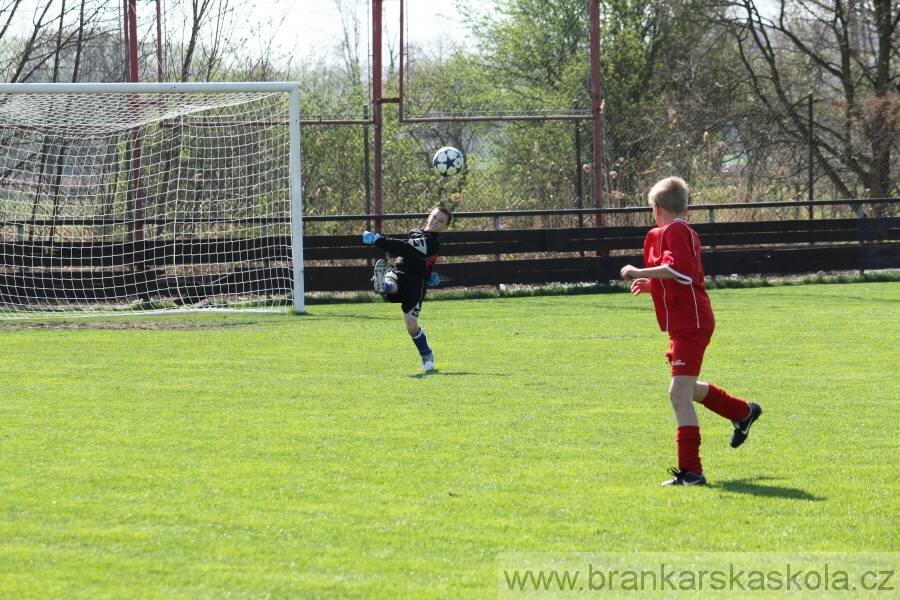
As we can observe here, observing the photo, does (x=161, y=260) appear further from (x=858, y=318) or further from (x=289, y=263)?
(x=858, y=318)

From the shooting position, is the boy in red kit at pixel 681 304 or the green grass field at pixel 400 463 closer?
the green grass field at pixel 400 463

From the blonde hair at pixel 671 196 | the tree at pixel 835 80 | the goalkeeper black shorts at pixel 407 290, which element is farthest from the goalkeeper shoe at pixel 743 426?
the tree at pixel 835 80

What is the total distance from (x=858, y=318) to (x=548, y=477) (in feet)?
28.8

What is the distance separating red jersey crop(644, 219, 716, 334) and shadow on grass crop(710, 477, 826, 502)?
77 centimetres

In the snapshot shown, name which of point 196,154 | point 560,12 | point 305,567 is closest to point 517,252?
point 196,154

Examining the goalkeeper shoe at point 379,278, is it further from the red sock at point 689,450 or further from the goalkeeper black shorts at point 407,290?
the red sock at point 689,450

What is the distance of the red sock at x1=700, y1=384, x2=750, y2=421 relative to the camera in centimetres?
576

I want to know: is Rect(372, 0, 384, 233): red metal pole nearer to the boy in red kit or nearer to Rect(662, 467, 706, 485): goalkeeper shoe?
the boy in red kit

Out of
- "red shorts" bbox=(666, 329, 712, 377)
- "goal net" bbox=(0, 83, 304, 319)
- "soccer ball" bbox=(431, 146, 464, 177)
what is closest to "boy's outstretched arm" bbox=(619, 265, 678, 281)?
"red shorts" bbox=(666, 329, 712, 377)

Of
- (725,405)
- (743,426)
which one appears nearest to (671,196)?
(725,405)

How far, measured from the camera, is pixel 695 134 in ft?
80.2

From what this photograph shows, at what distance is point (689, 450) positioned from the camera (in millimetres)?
5273

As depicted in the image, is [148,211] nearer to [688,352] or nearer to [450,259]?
[450,259]

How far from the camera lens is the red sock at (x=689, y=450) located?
207 inches
